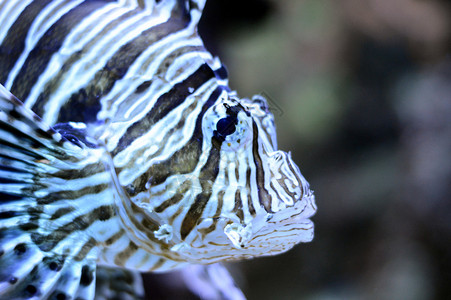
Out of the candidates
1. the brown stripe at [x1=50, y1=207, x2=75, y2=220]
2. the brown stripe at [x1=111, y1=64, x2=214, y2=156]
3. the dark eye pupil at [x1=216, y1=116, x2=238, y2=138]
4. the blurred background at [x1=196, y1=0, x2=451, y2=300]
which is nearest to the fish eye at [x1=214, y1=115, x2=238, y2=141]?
the dark eye pupil at [x1=216, y1=116, x2=238, y2=138]

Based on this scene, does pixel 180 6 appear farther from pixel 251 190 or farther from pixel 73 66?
pixel 251 190

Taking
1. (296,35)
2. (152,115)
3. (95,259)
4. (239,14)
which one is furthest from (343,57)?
(95,259)

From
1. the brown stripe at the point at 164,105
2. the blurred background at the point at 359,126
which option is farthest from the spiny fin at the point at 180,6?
the blurred background at the point at 359,126

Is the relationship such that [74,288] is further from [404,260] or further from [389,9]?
[389,9]

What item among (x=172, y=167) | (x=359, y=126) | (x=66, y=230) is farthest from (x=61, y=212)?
(x=359, y=126)

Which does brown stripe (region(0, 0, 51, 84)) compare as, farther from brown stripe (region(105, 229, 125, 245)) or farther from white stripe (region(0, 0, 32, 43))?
brown stripe (region(105, 229, 125, 245))

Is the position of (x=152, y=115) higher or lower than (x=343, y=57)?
higher

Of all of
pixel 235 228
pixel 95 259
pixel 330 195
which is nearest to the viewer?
pixel 235 228
